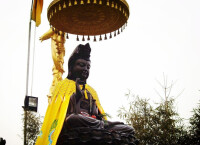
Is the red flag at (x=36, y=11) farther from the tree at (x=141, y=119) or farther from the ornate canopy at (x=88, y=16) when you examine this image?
the tree at (x=141, y=119)

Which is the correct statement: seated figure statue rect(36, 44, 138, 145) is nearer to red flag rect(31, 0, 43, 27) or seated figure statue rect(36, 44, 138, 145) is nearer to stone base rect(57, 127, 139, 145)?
stone base rect(57, 127, 139, 145)

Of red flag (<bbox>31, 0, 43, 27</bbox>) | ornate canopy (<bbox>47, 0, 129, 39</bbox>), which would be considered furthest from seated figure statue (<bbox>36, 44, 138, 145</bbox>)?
red flag (<bbox>31, 0, 43, 27</bbox>)

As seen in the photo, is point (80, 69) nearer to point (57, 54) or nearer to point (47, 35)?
Result: point (57, 54)

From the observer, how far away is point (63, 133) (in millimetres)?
5738

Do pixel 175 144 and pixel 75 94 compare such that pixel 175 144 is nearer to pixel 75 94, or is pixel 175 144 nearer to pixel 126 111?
pixel 126 111

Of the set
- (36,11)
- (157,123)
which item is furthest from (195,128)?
(36,11)

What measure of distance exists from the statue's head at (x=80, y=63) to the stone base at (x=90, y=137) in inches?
76.7

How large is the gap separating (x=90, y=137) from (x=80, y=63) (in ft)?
7.67

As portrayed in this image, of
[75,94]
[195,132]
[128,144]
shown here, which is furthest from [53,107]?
[195,132]

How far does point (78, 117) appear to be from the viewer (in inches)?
224

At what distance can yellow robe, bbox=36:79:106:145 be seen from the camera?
5.99m

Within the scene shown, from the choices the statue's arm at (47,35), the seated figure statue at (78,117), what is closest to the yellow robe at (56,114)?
the seated figure statue at (78,117)

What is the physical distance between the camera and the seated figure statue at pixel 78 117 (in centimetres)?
543

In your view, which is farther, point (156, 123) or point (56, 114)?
point (156, 123)
